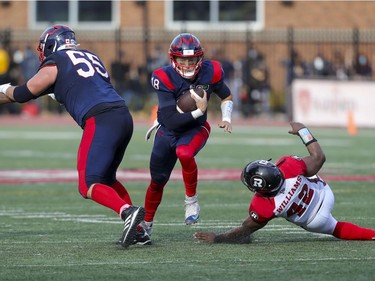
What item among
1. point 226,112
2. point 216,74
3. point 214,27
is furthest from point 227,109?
point 214,27

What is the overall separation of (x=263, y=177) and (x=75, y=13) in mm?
27788

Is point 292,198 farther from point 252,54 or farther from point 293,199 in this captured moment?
point 252,54

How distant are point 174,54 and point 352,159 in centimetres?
950

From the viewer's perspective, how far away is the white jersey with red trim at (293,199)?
847 cm

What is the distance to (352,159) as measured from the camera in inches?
726

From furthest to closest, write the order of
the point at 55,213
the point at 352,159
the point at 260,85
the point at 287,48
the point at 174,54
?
the point at 287,48
the point at 260,85
the point at 352,159
the point at 55,213
the point at 174,54

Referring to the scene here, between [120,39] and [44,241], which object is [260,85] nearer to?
[120,39]

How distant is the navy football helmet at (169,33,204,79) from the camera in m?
9.38

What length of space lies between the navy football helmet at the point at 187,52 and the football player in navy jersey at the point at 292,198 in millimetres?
1131

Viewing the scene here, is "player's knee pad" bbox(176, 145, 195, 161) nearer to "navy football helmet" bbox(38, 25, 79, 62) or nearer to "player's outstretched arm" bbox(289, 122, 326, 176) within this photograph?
"player's outstretched arm" bbox(289, 122, 326, 176)

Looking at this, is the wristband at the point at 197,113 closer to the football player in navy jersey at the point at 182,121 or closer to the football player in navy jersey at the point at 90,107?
the football player in navy jersey at the point at 182,121

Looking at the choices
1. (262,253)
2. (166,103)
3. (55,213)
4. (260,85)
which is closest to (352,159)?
(55,213)

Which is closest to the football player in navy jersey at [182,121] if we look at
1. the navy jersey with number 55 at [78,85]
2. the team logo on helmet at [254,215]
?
the navy jersey with number 55 at [78,85]

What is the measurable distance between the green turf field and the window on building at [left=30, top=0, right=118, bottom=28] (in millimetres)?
17504
